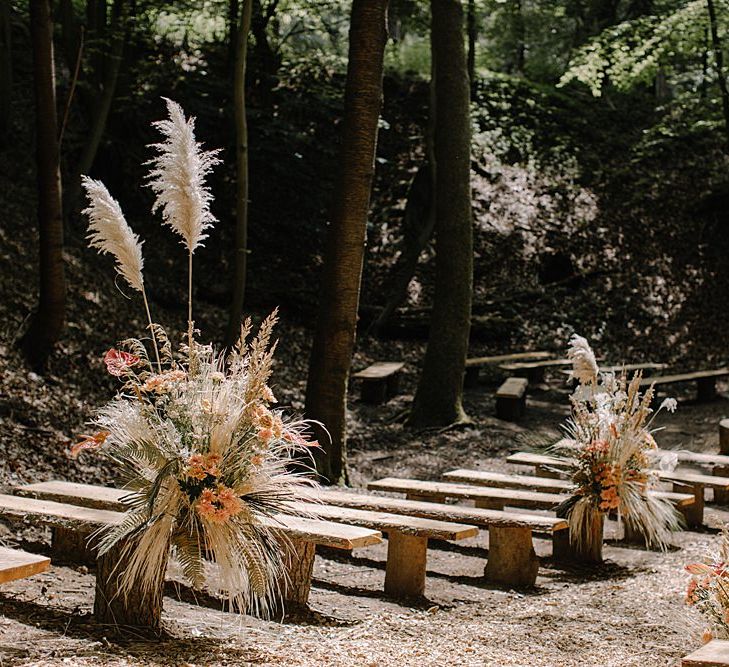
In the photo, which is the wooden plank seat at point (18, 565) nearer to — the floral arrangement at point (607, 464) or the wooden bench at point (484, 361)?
the floral arrangement at point (607, 464)

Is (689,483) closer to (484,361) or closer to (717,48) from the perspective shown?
(484,361)

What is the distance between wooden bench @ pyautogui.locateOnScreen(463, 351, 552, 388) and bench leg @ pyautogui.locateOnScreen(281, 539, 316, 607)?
27.8 ft

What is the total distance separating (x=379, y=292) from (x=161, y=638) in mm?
11786

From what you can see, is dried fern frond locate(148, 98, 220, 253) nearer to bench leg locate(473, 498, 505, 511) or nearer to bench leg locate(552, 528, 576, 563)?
bench leg locate(473, 498, 505, 511)

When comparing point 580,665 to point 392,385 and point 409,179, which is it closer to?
point 392,385

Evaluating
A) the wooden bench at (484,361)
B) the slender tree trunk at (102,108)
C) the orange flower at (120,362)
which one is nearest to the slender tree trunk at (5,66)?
the slender tree trunk at (102,108)

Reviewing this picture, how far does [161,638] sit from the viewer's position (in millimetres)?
3688

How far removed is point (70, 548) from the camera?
5.15 meters

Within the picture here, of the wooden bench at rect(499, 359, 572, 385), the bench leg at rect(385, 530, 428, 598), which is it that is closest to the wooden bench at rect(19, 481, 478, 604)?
Result: the bench leg at rect(385, 530, 428, 598)

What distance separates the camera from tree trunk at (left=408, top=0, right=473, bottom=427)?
10617 mm

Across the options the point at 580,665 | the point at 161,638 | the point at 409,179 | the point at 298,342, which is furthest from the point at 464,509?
the point at 409,179

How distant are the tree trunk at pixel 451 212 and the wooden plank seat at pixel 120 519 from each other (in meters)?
6.08

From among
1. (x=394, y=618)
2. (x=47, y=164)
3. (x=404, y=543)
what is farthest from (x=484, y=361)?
(x=394, y=618)

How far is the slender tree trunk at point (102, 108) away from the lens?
458 inches
